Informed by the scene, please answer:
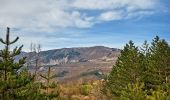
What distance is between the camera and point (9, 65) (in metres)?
33.0

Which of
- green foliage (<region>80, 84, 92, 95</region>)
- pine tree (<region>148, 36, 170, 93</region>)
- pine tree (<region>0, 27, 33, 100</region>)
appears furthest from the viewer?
green foliage (<region>80, 84, 92, 95</region>)

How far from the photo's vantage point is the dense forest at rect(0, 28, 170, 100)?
108 ft

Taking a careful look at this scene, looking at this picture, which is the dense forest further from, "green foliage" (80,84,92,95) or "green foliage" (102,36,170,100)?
"green foliage" (80,84,92,95)

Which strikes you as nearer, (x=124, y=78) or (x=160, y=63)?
(x=160, y=63)

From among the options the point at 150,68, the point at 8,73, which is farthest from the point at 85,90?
the point at 8,73

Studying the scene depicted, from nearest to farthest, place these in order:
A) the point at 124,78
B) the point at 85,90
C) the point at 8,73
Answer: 1. the point at 8,73
2. the point at 124,78
3. the point at 85,90

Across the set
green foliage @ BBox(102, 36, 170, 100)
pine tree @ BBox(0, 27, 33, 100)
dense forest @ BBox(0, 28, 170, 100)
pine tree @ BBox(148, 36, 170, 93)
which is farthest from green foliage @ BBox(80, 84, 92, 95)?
pine tree @ BBox(0, 27, 33, 100)

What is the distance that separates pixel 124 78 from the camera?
6869 cm

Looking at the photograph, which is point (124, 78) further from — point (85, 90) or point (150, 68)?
point (85, 90)

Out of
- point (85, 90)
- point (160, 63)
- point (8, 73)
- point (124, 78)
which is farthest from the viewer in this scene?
point (85, 90)

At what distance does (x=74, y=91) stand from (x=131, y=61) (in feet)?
179

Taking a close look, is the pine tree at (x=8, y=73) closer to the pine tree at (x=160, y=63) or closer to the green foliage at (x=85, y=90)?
the pine tree at (x=160, y=63)

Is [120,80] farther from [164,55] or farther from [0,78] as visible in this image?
[0,78]

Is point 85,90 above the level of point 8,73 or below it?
below
